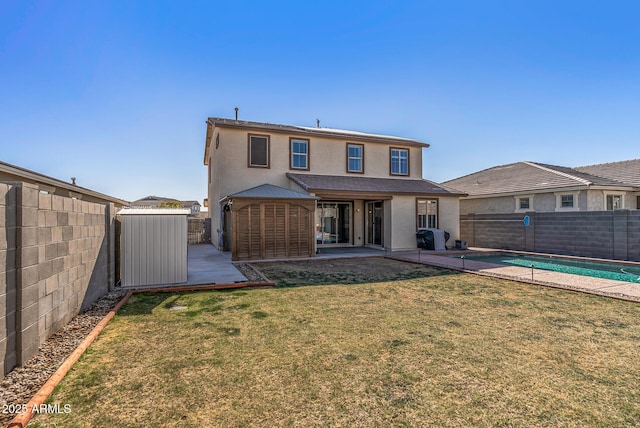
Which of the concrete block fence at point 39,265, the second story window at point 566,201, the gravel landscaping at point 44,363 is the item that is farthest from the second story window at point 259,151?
the second story window at point 566,201

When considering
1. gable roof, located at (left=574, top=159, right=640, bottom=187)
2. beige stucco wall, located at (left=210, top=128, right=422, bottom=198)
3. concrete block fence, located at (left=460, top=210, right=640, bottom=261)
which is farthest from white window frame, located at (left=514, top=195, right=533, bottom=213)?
beige stucco wall, located at (left=210, top=128, right=422, bottom=198)

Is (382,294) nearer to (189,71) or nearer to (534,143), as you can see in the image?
(189,71)

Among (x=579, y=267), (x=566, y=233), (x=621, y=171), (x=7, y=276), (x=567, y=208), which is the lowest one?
(x=579, y=267)

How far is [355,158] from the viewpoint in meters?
17.4

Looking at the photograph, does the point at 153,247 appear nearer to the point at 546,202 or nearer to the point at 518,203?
the point at 546,202

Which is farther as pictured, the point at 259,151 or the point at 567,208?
the point at 567,208

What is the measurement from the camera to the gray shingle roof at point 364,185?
14892 millimetres

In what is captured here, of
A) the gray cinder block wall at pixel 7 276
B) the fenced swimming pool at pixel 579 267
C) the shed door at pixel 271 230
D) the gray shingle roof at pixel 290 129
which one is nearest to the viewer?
the gray cinder block wall at pixel 7 276

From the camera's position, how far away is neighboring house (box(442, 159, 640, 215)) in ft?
53.4

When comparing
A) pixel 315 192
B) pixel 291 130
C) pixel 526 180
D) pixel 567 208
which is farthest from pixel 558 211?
pixel 291 130

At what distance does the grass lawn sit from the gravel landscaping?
0.29 m

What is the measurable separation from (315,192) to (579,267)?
10976 millimetres

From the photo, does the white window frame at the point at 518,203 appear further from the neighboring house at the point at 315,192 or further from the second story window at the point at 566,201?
the neighboring house at the point at 315,192

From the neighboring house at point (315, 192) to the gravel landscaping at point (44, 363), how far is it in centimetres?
A: 735
